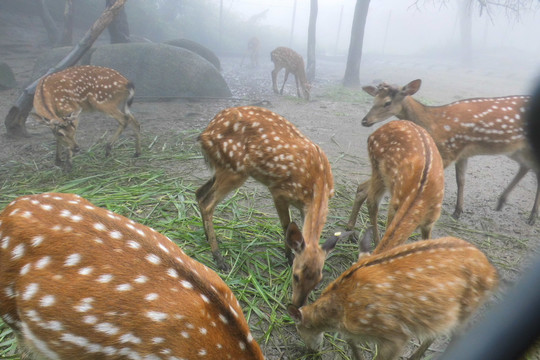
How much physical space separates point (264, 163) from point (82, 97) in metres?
3.93

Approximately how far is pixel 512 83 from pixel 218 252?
16.4m

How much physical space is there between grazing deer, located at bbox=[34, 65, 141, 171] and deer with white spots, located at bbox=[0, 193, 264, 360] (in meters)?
3.63

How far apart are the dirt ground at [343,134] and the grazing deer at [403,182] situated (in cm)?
68

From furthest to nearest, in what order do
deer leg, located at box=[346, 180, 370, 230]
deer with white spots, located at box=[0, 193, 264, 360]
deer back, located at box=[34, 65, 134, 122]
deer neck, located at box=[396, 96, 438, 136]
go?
deer back, located at box=[34, 65, 134, 122], deer neck, located at box=[396, 96, 438, 136], deer leg, located at box=[346, 180, 370, 230], deer with white spots, located at box=[0, 193, 264, 360]

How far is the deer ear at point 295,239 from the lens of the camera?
7.67ft

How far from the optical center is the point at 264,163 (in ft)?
10.0

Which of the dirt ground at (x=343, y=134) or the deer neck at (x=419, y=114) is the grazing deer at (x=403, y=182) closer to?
the dirt ground at (x=343, y=134)

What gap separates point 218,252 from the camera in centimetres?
294

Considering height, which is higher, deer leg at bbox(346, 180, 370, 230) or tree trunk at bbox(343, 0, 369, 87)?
tree trunk at bbox(343, 0, 369, 87)

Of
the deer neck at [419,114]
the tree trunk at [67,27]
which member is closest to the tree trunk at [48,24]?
the tree trunk at [67,27]

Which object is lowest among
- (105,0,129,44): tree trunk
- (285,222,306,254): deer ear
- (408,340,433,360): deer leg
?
(408,340,433,360): deer leg

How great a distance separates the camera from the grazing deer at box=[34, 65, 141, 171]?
197 inches

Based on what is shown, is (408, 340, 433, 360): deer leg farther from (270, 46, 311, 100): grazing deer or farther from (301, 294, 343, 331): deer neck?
(270, 46, 311, 100): grazing deer

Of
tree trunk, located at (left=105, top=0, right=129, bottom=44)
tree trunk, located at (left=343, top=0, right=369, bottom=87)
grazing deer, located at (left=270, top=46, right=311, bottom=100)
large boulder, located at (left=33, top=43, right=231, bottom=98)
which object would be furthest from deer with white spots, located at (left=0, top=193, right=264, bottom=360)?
tree trunk, located at (left=343, top=0, right=369, bottom=87)
